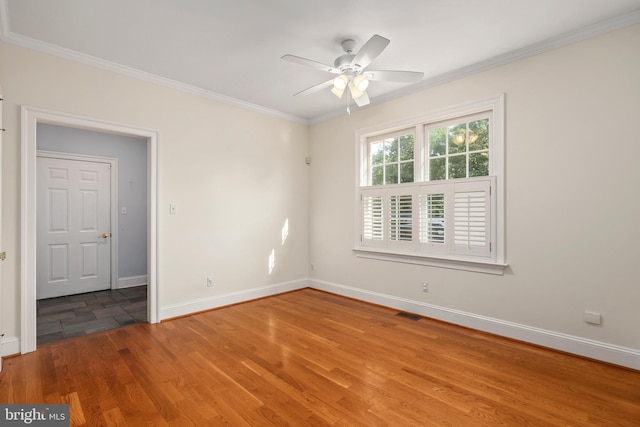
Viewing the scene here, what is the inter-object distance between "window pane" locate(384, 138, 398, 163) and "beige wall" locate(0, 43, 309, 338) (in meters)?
1.55

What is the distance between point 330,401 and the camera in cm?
214

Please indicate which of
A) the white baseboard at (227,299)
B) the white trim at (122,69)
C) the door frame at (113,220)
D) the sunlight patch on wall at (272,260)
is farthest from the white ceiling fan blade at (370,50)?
the door frame at (113,220)

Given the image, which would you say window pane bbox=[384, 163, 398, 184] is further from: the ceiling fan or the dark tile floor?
the dark tile floor

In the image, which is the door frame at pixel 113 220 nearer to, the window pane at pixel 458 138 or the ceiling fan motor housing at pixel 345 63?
the ceiling fan motor housing at pixel 345 63

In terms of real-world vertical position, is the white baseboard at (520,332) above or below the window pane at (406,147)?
below

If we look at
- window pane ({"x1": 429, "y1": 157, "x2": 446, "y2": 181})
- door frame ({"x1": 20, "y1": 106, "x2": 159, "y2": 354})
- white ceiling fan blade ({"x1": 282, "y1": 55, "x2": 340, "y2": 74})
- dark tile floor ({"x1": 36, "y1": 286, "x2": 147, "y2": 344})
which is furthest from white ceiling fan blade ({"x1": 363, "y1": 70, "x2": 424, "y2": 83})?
dark tile floor ({"x1": 36, "y1": 286, "x2": 147, "y2": 344})

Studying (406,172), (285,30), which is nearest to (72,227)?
(285,30)

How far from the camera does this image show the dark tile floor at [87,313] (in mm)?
3453

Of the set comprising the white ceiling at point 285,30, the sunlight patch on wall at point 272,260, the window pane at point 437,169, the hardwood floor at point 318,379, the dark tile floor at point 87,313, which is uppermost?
the white ceiling at point 285,30

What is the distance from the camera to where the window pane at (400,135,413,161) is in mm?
4113

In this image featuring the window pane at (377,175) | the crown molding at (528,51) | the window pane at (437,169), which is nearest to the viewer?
the crown molding at (528,51)

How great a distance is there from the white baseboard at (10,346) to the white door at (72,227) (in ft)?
7.78

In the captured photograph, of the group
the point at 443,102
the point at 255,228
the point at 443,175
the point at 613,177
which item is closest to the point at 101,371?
the point at 255,228

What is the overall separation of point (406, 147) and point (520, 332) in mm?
2434
